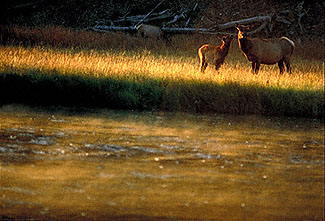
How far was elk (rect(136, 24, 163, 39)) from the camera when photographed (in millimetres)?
33188

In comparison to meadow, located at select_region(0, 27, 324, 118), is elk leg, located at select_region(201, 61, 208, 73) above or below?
above

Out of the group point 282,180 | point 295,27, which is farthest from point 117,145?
point 295,27

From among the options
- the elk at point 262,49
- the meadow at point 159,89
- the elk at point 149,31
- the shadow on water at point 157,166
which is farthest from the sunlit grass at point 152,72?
the elk at point 149,31

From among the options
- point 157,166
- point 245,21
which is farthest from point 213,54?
point 245,21

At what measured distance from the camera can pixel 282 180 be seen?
1078cm

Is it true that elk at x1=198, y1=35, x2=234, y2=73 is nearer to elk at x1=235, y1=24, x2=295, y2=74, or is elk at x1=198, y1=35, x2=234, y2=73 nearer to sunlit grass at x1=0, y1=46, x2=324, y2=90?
sunlit grass at x1=0, y1=46, x2=324, y2=90

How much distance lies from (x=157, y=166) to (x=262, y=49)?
32.3 feet

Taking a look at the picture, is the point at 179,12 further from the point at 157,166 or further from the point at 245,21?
the point at 157,166

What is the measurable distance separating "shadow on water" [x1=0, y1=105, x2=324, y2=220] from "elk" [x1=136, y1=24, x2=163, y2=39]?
16.9 m

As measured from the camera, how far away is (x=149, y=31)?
109 feet

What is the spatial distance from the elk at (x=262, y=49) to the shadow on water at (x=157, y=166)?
3.88 metres

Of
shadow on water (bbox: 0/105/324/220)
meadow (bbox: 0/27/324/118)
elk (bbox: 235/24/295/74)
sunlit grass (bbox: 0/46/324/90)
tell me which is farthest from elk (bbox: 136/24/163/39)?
shadow on water (bbox: 0/105/324/220)

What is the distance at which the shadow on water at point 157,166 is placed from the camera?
9117 mm

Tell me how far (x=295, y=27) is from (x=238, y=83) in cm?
1780
